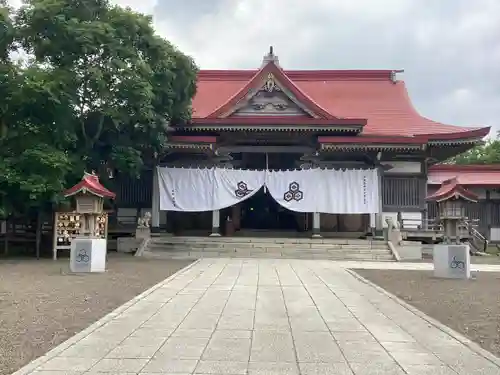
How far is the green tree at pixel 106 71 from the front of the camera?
15.0 m

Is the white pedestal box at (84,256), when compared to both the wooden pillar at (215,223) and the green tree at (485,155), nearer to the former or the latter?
the wooden pillar at (215,223)

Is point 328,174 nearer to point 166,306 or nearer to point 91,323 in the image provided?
point 166,306

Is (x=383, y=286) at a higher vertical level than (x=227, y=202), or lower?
lower

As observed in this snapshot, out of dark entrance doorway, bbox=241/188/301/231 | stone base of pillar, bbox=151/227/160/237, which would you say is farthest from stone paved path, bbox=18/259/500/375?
dark entrance doorway, bbox=241/188/301/231

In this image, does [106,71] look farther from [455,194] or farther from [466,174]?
[466,174]

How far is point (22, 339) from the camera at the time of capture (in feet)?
18.7

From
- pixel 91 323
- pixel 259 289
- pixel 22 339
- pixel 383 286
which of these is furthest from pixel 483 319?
pixel 22 339

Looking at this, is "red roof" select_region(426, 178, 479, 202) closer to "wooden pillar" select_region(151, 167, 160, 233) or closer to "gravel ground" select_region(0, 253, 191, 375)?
"gravel ground" select_region(0, 253, 191, 375)

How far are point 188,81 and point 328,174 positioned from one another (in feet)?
20.4

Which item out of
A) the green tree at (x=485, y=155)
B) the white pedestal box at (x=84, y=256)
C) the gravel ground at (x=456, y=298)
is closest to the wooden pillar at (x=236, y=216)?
the gravel ground at (x=456, y=298)

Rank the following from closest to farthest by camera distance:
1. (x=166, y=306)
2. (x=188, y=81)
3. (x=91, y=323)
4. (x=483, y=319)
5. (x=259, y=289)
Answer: (x=91, y=323), (x=483, y=319), (x=166, y=306), (x=259, y=289), (x=188, y=81)

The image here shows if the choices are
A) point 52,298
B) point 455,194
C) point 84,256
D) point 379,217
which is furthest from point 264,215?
point 52,298

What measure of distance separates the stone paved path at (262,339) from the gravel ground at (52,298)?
29 centimetres

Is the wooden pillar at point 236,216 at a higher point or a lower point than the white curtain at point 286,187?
lower
